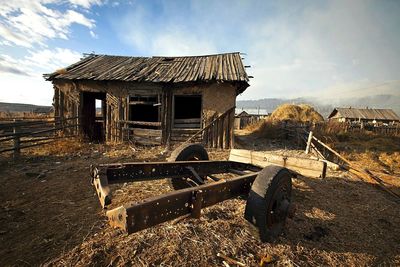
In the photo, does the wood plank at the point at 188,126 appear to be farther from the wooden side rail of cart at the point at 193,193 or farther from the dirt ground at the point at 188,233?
the wooden side rail of cart at the point at 193,193

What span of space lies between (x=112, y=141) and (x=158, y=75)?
3.98 meters

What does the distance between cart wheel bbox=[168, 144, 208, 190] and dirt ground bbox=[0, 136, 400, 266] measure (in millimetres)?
664

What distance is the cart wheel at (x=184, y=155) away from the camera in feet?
12.7

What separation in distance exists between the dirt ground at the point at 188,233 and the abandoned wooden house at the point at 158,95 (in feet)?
18.3

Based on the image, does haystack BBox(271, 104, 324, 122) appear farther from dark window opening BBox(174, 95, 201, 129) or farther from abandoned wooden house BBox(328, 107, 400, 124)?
abandoned wooden house BBox(328, 107, 400, 124)

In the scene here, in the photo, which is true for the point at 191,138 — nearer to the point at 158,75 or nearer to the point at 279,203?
the point at 158,75

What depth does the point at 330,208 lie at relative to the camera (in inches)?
170

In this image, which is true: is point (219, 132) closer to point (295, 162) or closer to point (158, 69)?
point (158, 69)

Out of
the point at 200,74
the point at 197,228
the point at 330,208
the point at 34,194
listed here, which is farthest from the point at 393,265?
the point at 200,74

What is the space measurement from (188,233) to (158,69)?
33.5 feet

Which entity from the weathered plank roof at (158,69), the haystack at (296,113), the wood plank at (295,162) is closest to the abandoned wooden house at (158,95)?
the weathered plank roof at (158,69)

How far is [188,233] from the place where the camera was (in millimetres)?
3035

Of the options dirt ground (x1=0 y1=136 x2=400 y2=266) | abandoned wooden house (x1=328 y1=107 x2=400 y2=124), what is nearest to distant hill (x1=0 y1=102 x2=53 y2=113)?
dirt ground (x1=0 y1=136 x2=400 y2=266)

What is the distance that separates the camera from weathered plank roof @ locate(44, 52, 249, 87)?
10367 millimetres
